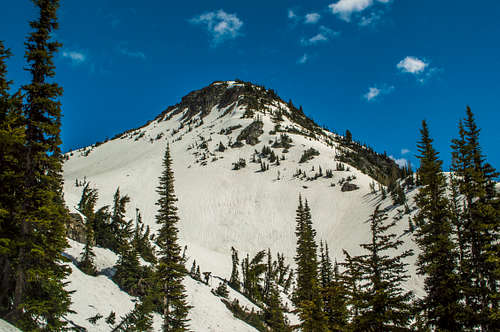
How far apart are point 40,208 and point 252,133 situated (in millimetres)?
138706

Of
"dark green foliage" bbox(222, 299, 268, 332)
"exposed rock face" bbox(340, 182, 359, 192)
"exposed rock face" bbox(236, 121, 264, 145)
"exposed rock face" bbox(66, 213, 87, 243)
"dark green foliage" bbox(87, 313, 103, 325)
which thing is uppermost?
"exposed rock face" bbox(236, 121, 264, 145)

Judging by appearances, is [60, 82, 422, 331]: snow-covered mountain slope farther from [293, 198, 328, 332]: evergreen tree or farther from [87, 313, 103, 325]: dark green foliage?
[293, 198, 328, 332]: evergreen tree

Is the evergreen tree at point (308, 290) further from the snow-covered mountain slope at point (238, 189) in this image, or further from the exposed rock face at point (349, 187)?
the exposed rock face at point (349, 187)

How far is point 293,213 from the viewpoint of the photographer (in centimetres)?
9050

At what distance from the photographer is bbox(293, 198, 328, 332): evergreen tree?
1653 centimetres

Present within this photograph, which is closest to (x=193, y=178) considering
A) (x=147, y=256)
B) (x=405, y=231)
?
(x=405, y=231)

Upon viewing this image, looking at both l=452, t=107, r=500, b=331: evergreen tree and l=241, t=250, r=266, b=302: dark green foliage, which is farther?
l=241, t=250, r=266, b=302: dark green foliage

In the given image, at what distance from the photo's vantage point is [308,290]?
22969 mm

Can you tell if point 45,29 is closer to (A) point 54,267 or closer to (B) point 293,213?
(A) point 54,267

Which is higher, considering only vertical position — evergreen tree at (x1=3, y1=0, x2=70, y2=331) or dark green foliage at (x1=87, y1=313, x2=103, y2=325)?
evergreen tree at (x1=3, y1=0, x2=70, y2=331)

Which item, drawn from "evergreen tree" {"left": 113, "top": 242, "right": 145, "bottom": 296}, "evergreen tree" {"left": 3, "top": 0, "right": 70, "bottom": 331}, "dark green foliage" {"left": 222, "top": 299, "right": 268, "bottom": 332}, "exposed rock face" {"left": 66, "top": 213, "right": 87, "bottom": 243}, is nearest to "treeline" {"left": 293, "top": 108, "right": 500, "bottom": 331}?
"evergreen tree" {"left": 3, "top": 0, "right": 70, "bottom": 331}

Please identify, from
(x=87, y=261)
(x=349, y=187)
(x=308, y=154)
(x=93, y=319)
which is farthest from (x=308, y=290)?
(x=308, y=154)

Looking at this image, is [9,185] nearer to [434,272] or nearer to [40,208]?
[40,208]

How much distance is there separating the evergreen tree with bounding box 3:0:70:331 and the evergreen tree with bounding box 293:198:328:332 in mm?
11585
